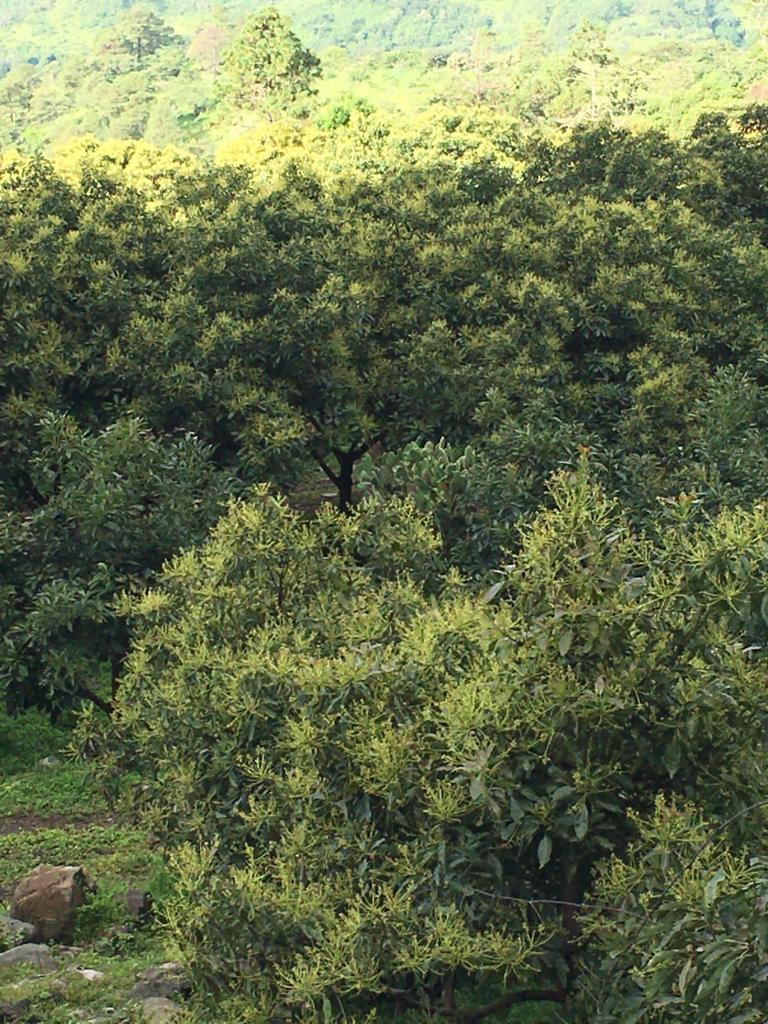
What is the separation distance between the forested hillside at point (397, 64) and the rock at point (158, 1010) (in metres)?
28.0

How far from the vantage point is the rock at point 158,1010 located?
6.88 m

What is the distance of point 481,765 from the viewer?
4.91 metres

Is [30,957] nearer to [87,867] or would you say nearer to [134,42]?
[87,867]

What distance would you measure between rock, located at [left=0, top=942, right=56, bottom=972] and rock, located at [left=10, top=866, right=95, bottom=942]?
448mm

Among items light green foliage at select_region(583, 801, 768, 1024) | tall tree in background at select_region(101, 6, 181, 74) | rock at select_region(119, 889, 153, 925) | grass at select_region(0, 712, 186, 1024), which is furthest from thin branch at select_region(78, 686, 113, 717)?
tall tree in background at select_region(101, 6, 181, 74)

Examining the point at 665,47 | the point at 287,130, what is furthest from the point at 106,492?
the point at 665,47

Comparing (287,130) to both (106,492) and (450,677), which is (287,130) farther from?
(450,677)

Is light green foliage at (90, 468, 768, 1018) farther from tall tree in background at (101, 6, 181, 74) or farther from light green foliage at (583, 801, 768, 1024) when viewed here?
tall tree in background at (101, 6, 181, 74)

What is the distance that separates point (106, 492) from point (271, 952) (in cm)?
581

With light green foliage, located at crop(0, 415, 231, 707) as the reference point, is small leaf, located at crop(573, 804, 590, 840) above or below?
above

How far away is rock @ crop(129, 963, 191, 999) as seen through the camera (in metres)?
7.46

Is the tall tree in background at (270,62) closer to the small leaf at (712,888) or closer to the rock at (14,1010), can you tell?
the rock at (14,1010)

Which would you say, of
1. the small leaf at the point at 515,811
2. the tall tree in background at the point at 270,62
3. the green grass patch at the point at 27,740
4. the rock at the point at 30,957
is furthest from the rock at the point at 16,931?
the tall tree in background at the point at 270,62

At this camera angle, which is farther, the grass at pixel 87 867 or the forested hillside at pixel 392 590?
the grass at pixel 87 867
